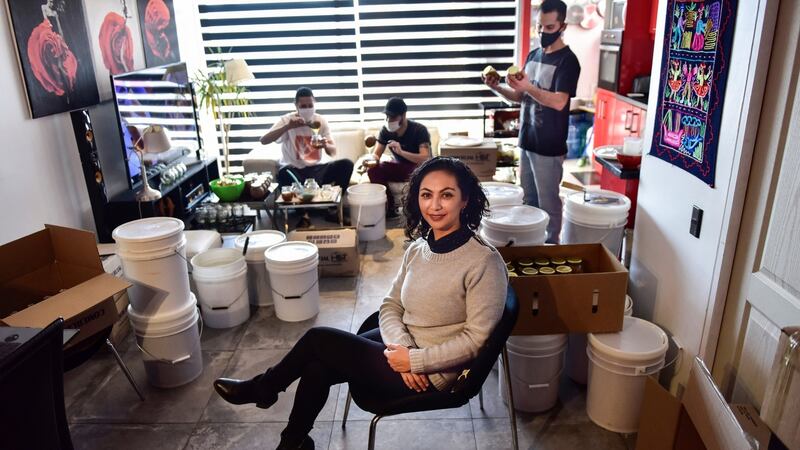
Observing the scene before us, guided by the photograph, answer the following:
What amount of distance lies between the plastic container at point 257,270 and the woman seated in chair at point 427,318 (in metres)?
1.48

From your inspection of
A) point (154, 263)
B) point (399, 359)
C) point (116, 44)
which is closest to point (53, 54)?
point (116, 44)

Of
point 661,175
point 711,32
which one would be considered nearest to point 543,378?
point 661,175

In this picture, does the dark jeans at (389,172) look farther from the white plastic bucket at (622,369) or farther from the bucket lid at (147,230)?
the white plastic bucket at (622,369)

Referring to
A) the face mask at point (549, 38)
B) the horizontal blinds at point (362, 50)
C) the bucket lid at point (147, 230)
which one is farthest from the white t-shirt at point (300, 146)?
the bucket lid at point (147, 230)

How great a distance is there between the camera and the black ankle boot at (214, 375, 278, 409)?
2.10 meters

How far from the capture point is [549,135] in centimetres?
346

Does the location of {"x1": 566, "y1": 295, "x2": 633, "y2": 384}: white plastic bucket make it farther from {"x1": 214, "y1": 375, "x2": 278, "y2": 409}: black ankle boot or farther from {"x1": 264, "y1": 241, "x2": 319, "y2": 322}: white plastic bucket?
{"x1": 264, "y1": 241, "x2": 319, "y2": 322}: white plastic bucket

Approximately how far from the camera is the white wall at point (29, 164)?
2.95 meters

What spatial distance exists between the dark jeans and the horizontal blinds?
3.89ft

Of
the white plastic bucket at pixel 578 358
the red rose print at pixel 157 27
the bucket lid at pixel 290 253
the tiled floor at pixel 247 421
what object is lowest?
the tiled floor at pixel 247 421

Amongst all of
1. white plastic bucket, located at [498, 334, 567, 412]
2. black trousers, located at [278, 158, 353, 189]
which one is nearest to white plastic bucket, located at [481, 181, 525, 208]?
white plastic bucket, located at [498, 334, 567, 412]

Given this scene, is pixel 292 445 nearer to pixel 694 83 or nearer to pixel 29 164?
pixel 694 83

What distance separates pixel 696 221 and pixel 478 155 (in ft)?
8.23

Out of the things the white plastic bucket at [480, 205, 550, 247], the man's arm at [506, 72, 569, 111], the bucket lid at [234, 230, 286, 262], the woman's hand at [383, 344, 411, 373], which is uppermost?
the man's arm at [506, 72, 569, 111]
